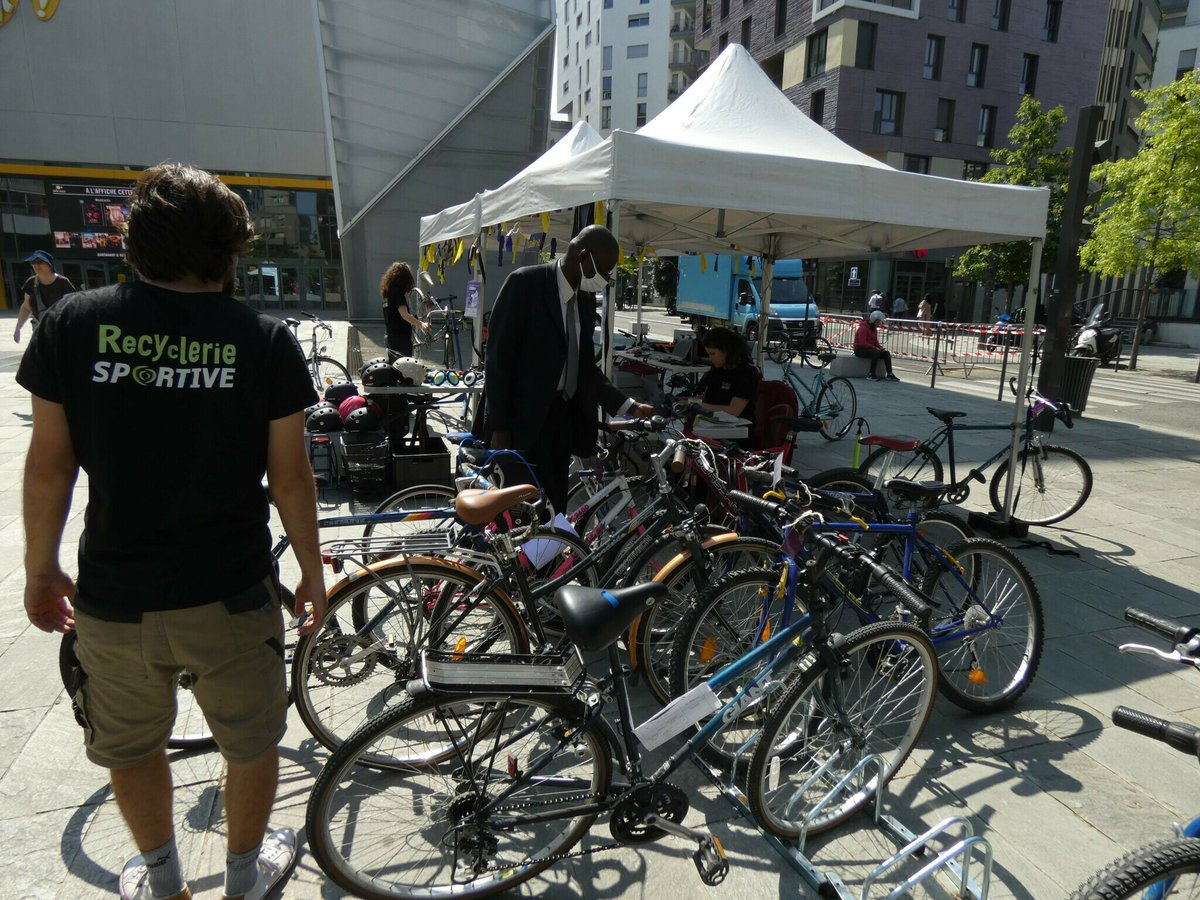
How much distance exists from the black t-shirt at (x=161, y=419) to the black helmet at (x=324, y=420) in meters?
4.32

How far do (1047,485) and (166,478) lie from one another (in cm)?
637

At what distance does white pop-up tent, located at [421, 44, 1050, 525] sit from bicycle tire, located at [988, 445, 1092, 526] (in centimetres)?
99

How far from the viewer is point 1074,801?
2742 millimetres

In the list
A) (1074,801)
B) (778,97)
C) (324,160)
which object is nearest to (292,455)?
(1074,801)

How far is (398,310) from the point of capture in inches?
346

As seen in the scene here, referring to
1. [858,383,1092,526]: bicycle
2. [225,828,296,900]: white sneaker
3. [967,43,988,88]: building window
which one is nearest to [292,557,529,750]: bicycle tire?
[225,828,296,900]: white sneaker

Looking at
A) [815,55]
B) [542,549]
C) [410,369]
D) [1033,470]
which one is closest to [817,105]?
[815,55]

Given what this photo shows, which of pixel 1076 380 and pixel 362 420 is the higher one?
pixel 362 420

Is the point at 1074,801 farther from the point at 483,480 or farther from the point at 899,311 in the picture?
the point at 899,311

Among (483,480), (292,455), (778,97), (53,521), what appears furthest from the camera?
(778,97)

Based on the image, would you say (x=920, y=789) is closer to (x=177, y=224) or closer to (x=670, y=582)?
(x=670, y=582)

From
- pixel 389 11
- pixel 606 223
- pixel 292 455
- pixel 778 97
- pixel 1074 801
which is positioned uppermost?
pixel 389 11

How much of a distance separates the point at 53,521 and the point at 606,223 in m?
3.24

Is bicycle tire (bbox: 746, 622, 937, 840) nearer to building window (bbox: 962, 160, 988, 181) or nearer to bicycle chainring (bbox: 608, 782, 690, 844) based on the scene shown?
bicycle chainring (bbox: 608, 782, 690, 844)
